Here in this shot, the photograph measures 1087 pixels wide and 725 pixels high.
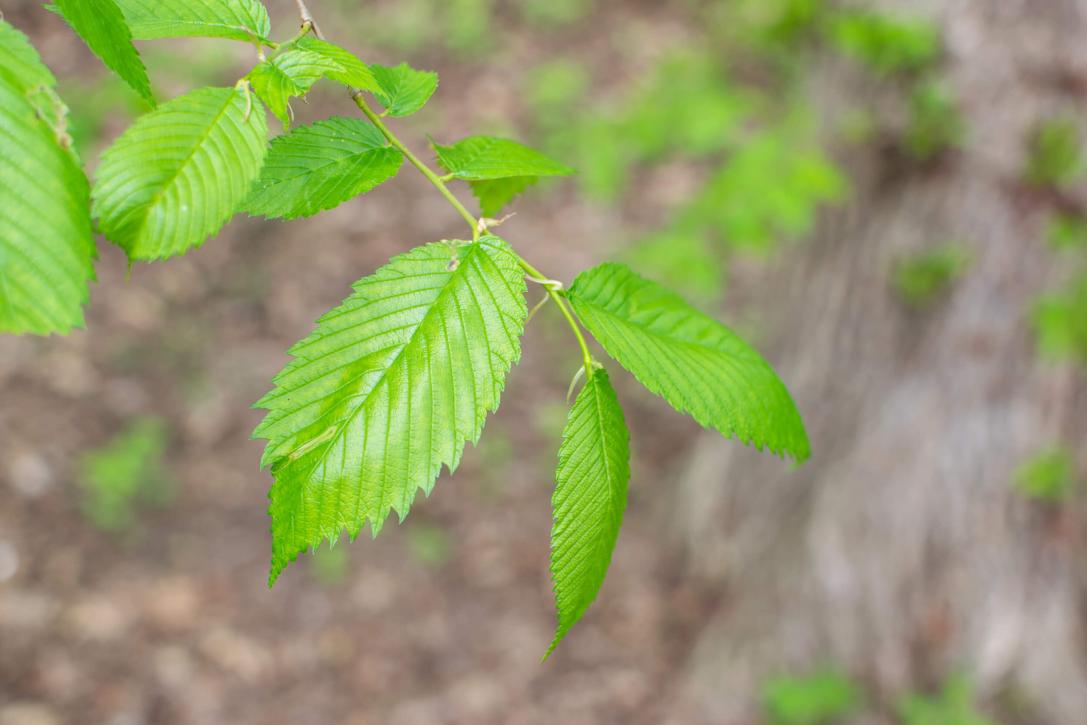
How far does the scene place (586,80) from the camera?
5531 millimetres

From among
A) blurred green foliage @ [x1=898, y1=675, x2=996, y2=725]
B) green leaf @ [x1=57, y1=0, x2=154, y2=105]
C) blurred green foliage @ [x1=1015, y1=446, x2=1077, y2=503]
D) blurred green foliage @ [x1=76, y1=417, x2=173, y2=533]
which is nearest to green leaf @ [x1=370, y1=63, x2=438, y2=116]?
green leaf @ [x1=57, y1=0, x2=154, y2=105]

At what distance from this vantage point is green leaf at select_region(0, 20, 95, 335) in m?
0.69

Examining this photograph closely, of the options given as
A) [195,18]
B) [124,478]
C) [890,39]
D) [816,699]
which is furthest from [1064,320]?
[124,478]

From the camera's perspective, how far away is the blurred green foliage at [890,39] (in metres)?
2.50

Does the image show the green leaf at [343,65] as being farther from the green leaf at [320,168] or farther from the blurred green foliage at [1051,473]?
the blurred green foliage at [1051,473]

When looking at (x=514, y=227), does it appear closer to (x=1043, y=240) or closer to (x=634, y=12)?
(x=634, y=12)

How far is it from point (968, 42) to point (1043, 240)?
24.0 inches

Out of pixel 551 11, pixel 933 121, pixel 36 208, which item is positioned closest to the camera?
pixel 36 208

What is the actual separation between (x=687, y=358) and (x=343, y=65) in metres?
0.47

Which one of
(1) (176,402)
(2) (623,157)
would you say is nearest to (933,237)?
(2) (623,157)

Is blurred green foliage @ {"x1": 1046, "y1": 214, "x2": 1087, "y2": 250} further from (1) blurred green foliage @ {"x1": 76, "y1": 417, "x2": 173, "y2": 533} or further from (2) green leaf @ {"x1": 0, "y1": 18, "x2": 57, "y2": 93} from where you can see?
(1) blurred green foliage @ {"x1": 76, "y1": 417, "x2": 173, "y2": 533}

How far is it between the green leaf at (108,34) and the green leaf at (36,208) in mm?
50

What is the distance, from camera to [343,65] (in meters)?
0.85

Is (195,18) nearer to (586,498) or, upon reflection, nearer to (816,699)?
(586,498)
